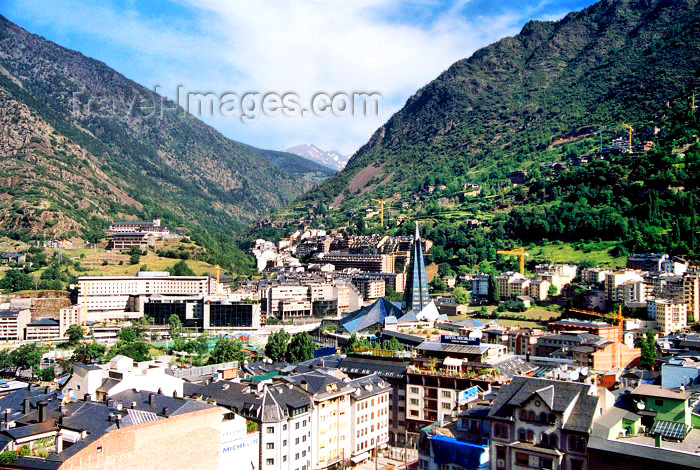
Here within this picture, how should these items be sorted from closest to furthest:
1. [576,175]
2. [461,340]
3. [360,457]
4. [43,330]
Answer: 1. [360,457]
2. [461,340]
3. [43,330]
4. [576,175]

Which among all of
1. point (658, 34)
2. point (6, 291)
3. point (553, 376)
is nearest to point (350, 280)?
point (6, 291)

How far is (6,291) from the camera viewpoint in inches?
3661

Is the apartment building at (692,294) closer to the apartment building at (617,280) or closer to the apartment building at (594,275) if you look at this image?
the apartment building at (617,280)

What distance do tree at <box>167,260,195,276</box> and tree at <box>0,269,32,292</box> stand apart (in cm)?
2009

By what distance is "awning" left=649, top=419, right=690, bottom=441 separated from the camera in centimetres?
2544

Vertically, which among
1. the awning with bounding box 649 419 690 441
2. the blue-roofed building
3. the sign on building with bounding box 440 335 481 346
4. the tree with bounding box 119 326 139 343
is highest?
the sign on building with bounding box 440 335 481 346

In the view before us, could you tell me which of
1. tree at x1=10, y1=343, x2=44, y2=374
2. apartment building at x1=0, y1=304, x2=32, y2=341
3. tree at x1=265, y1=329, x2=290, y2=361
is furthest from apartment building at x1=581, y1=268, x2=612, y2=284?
apartment building at x1=0, y1=304, x2=32, y2=341

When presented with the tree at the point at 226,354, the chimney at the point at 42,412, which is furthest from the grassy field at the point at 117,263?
the chimney at the point at 42,412

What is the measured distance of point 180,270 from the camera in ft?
356

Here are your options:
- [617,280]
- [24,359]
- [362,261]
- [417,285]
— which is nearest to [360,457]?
[24,359]

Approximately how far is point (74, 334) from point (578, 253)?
212 ft

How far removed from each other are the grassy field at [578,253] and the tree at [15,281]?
68293 millimetres

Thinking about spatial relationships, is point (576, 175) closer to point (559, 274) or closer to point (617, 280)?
point (559, 274)

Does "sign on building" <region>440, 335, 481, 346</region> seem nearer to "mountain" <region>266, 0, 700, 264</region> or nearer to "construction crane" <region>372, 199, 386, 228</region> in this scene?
"mountain" <region>266, 0, 700, 264</region>
